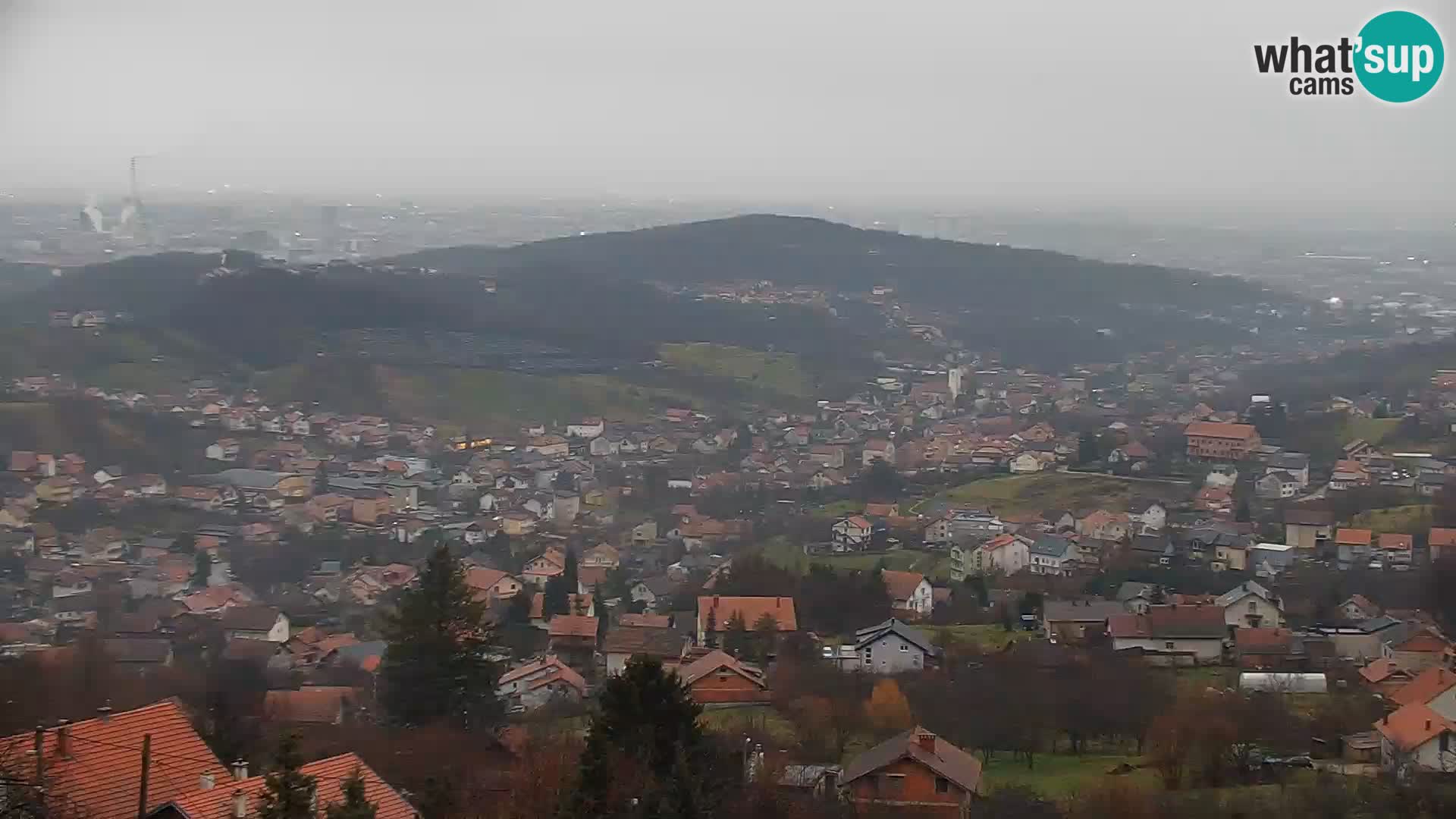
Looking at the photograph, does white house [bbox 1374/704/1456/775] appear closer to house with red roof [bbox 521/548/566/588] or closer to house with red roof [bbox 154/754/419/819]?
house with red roof [bbox 154/754/419/819]

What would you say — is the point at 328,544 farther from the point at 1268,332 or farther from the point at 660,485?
the point at 1268,332

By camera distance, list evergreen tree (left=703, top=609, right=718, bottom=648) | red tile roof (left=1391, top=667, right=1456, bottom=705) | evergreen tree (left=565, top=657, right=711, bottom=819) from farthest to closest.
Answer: evergreen tree (left=703, top=609, right=718, bottom=648) < red tile roof (left=1391, top=667, right=1456, bottom=705) < evergreen tree (left=565, top=657, right=711, bottom=819)

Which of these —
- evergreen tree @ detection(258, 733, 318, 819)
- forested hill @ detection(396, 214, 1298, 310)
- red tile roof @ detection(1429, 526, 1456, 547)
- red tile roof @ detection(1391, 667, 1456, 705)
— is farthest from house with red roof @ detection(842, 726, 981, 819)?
forested hill @ detection(396, 214, 1298, 310)

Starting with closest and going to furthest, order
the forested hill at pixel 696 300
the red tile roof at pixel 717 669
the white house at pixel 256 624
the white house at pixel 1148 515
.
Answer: the red tile roof at pixel 717 669
the white house at pixel 256 624
the white house at pixel 1148 515
the forested hill at pixel 696 300

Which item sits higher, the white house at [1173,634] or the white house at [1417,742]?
the white house at [1417,742]

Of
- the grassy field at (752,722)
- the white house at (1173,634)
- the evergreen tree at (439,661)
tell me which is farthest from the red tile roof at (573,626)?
the white house at (1173,634)

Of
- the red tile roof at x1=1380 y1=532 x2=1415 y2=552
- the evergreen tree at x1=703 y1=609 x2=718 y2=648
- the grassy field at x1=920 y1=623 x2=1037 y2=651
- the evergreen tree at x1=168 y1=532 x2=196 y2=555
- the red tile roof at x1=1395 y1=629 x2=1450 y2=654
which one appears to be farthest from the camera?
the evergreen tree at x1=168 y1=532 x2=196 y2=555

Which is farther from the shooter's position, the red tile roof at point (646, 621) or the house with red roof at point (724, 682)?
the red tile roof at point (646, 621)

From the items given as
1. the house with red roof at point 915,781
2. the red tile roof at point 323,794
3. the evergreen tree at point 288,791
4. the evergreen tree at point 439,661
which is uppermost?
the evergreen tree at point 288,791

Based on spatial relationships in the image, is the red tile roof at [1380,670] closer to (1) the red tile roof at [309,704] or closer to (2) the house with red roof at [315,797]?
(1) the red tile roof at [309,704]
